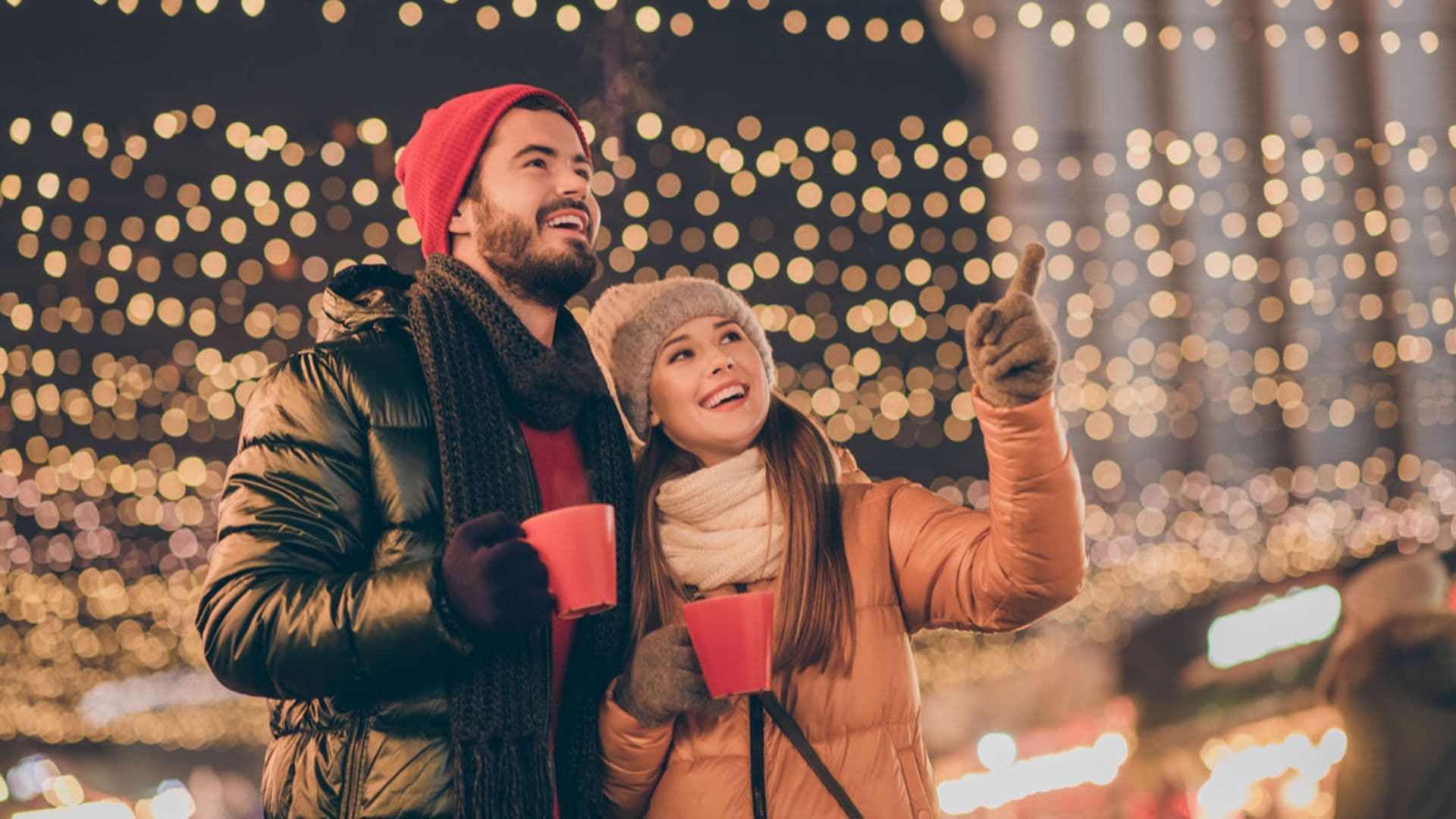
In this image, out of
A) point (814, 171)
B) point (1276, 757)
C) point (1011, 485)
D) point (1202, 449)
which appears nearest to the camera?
point (1011, 485)

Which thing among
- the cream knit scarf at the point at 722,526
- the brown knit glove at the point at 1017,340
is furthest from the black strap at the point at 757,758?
the brown knit glove at the point at 1017,340

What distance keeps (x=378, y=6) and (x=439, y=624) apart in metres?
11.9

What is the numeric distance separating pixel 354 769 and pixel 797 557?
99cm

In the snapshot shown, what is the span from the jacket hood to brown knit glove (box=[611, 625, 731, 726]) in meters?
0.86

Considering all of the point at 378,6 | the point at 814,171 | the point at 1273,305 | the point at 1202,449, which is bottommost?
the point at 1202,449

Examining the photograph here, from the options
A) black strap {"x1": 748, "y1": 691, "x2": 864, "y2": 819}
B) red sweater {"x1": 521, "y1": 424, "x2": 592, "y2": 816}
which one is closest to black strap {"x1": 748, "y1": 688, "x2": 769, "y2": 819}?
black strap {"x1": 748, "y1": 691, "x2": 864, "y2": 819}

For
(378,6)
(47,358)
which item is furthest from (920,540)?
(47,358)

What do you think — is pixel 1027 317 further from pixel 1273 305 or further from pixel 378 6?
pixel 1273 305

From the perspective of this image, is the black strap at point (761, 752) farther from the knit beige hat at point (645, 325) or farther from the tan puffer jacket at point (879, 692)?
the knit beige hat at point (645, 325)

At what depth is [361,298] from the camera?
3.20 metres

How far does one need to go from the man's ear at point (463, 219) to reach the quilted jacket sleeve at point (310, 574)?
1.65 ft

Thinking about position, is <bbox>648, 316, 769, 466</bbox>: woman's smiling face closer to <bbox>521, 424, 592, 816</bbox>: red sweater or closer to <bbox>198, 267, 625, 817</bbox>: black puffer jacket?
<bbox>521, 424, 592, 816</bbox>: red sweater

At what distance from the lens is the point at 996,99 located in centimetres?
1862

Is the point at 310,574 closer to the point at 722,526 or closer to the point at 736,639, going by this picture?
the point at 736,639
